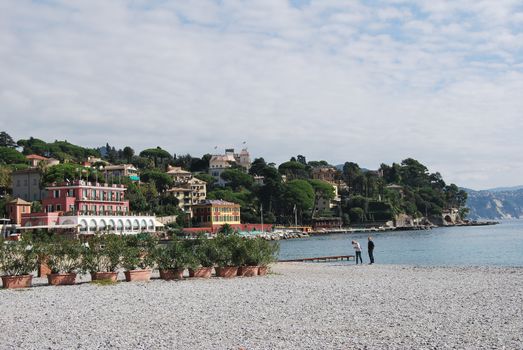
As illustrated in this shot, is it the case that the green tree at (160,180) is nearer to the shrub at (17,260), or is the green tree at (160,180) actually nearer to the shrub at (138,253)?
the shrub at (138,253)

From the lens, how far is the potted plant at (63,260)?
20281mm

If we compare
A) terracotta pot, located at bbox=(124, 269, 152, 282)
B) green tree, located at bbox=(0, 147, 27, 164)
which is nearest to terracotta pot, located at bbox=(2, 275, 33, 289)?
terracotta pot, located at bbox=(124, 269, 152, 282)

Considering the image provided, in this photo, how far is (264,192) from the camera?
5527 inches

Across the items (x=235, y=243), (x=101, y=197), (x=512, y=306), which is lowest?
(x=512, y=306)

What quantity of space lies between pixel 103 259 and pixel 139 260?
125 cm

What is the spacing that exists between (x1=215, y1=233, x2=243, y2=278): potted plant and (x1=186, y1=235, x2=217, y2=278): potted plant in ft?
0.83

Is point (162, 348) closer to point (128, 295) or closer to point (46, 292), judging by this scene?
point (128, 295)

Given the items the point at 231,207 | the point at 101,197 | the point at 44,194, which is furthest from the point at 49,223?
the point at 231,207

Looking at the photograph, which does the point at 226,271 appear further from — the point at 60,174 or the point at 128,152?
the point at 128,152

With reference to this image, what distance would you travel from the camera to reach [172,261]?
71.8 ft

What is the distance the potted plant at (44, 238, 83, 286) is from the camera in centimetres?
2028

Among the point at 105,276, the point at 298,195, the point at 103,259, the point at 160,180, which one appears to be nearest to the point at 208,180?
the point at 160,180

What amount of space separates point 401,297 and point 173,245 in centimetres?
884


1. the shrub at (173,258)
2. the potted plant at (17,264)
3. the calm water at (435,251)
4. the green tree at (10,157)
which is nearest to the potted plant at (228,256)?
the shrub at (173,258)
